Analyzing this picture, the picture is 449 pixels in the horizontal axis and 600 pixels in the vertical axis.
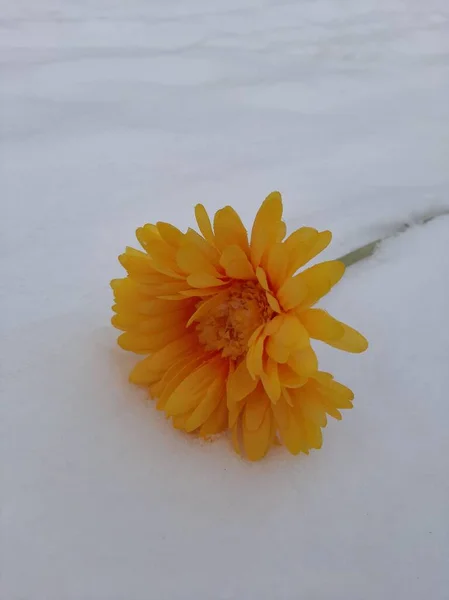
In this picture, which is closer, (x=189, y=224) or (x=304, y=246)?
(x=304, y=246)

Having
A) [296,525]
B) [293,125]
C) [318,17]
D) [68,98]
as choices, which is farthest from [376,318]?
[318,17]

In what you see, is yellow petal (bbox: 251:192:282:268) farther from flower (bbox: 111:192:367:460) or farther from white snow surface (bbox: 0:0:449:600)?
white snow surface (bbox: 0:0:449:600)

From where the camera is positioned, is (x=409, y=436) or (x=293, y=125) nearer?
(x=409, y=436)

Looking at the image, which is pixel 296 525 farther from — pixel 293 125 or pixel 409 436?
pixel 293 125

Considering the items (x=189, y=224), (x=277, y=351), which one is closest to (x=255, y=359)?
(x=277, y=351)

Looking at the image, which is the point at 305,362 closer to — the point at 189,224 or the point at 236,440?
the point at 236,440

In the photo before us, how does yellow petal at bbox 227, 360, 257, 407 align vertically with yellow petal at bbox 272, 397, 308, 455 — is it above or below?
above

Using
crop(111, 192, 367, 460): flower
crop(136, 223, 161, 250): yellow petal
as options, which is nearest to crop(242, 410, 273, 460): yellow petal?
crop(111, 192, 367, 460): flower
